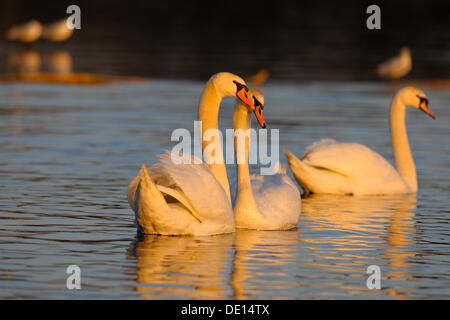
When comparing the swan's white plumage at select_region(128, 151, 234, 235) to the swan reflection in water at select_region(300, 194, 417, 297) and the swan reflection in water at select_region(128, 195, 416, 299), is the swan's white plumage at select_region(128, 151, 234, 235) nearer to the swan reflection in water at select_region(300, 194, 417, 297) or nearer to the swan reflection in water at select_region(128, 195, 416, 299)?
the swan reflection in water at select_region(128, 195, 416, 299)

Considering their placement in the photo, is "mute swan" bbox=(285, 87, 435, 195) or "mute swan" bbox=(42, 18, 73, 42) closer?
"mute swan" bbox=(285, 87, 435, 195)

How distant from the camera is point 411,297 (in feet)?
28.2

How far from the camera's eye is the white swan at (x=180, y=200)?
399 inches

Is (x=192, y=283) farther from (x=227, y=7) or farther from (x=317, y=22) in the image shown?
(x=227, y=7)

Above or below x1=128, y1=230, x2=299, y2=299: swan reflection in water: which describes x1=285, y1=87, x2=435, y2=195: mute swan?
above

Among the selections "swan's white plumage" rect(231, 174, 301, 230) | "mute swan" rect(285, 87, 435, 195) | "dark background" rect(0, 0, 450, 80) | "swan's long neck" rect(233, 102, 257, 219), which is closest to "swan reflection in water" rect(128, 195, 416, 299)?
"swan's white plumage" rect(231, 174, 301, 230)

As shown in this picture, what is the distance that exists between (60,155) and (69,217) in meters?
4.58

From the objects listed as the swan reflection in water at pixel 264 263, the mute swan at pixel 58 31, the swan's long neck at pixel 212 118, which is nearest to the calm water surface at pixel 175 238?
the swan reflection in water at pixel 264 263

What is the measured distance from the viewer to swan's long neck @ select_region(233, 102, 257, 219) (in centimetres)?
1133

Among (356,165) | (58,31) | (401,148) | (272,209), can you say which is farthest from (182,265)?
(58,31)

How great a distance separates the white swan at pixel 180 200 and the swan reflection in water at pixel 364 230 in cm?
92

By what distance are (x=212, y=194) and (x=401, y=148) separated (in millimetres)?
5506

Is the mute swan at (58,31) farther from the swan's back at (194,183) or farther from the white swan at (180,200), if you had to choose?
the swan's back at (194,183)

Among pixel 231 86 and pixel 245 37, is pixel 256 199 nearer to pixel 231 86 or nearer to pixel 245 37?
pixel 231 86
